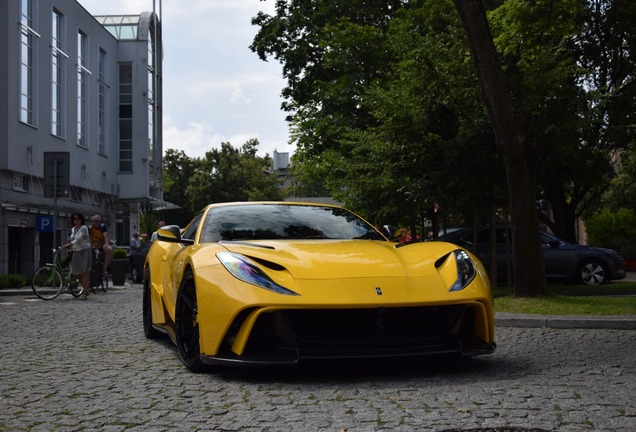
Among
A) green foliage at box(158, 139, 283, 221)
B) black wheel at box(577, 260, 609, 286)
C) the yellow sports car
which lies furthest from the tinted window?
green foliage at box(158, 139, 283, 221)

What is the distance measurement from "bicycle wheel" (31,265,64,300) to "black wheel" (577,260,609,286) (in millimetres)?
11195

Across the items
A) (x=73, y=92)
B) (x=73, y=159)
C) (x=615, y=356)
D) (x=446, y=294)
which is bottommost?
(x=615, y=356)

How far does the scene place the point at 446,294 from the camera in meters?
5.52

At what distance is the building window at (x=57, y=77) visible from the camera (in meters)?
38.1

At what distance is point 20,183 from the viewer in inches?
1380

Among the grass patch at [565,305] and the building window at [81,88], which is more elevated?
the building window at [81,88]

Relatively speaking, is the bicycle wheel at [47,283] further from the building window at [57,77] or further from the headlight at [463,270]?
the building window at [57,77]

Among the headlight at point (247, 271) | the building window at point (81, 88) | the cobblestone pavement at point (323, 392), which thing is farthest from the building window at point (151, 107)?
the headlight at point (247, 271)

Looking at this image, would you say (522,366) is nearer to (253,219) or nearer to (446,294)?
(446,294)

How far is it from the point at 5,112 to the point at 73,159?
9729 mm

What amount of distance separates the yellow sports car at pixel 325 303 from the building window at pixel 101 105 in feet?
140

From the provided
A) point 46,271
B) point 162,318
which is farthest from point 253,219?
point 46,271

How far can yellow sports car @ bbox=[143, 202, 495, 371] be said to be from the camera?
5.33 metres

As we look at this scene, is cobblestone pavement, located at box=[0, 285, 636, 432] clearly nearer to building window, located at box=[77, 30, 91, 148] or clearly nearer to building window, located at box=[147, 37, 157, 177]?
building window, located at box=[77, 30, 91, 148]
